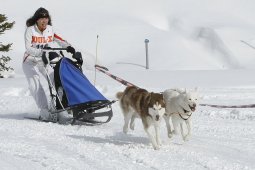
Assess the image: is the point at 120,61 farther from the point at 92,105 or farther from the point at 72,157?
the point at 72,157

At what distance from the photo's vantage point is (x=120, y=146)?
6297mm

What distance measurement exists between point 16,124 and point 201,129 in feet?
8.53

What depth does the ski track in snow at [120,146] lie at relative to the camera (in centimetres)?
550

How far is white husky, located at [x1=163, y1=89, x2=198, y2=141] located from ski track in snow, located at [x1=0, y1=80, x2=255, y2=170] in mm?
205

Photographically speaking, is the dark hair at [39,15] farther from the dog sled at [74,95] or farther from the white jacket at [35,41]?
the dog sled at [74,95]

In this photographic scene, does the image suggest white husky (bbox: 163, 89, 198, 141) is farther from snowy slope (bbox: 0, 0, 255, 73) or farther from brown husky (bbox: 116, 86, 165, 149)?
snowy slope (bbox: 0, 0, 255, 73)

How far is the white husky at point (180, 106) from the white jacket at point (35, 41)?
7.88 feet

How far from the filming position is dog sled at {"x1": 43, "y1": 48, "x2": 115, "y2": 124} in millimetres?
7945

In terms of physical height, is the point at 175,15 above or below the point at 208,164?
above

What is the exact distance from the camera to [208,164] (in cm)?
552

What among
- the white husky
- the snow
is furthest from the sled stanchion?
the white husky

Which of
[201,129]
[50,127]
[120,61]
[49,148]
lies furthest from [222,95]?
[120,61]

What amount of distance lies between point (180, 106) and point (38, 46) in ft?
9.27

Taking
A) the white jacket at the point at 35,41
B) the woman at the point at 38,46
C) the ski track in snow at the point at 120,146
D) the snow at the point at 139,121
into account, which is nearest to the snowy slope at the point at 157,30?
the snow at the point at 139,121
